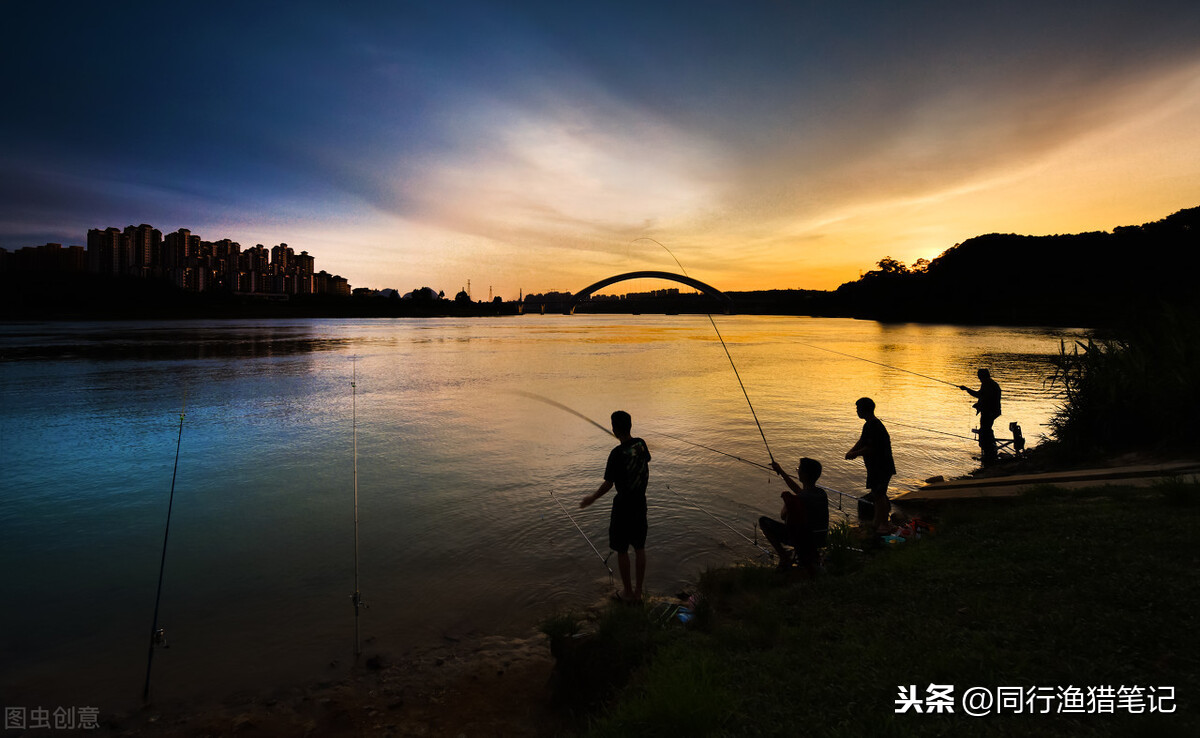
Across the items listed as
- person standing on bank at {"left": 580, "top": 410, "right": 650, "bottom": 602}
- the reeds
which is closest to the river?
person standing on bank at {"left": 580, "top": 410, "right": 650, "bottom": 602}

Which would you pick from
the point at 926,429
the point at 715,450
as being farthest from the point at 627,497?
the point at 926,429

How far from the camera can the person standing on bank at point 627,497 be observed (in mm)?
6266

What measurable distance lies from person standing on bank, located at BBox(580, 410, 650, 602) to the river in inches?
26.6

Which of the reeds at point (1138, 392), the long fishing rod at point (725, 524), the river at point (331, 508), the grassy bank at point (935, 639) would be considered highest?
the reeds at point (1138, 392)

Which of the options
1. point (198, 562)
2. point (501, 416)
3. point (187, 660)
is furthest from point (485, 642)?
point (501, 416)

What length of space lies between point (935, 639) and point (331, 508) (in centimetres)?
937

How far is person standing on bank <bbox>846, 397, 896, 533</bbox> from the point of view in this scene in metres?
7.59

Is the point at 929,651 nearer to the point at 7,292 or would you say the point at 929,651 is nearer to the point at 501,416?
the point at 501,416

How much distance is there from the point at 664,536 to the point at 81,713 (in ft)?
21.6

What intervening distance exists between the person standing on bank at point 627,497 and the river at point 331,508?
67 cm

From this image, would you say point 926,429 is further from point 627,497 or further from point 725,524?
point 627,497

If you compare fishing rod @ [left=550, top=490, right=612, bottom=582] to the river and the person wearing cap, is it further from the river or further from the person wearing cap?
the person wearing cap

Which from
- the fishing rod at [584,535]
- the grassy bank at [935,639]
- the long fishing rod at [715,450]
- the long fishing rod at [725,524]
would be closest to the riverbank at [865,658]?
the grassy bank at [935,639]

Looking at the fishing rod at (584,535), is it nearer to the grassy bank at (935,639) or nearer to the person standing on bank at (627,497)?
the person standing on bank at (627,497)
